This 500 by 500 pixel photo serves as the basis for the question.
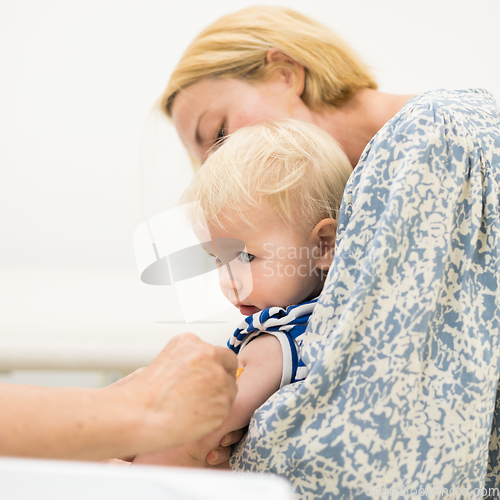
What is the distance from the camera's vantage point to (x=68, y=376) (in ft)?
4.25

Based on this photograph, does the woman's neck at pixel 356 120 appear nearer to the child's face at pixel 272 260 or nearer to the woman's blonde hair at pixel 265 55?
the woman's blonde hair at pixel 265 55

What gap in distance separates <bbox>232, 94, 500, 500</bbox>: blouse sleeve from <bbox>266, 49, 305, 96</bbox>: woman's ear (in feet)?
1.86

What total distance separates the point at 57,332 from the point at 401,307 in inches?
48.0

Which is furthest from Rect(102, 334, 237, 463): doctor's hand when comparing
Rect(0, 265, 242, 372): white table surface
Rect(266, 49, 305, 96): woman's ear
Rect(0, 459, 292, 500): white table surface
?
Rect(266, 49, 305, 96): woman's ear

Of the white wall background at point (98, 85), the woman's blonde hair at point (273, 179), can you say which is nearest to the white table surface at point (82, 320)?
the white wall background at point (98, 85)

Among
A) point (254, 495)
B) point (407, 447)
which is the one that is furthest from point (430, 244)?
point (254, 495)

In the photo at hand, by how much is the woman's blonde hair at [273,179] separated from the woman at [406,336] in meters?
0.16

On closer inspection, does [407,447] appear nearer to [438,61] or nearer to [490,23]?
[438,61]

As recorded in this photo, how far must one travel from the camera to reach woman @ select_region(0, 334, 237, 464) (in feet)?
1.26

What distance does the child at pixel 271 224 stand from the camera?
2.15 feet

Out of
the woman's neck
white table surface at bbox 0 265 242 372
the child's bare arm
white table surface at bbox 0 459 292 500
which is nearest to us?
white table surface at bbox 0 459 292 500

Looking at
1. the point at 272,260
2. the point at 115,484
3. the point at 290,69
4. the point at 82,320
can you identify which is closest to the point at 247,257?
the point at 272,260

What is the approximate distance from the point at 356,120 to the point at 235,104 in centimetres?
27

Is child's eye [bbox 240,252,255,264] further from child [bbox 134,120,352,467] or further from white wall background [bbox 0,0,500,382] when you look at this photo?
white wall background [bbox 0,0,500,382]
